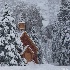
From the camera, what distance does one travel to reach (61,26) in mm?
44906

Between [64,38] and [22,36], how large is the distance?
7.17 metres

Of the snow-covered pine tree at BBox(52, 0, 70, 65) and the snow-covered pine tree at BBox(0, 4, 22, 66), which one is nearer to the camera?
the snow-covered pine tree at BBox(0, 4, 22, 66)

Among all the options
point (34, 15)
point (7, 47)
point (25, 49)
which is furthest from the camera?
point (34, 15)

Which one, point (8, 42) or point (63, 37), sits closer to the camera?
point (8, 42)

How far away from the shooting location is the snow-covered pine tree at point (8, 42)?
92.2ft

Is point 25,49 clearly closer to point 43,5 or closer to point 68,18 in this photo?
point 68,18

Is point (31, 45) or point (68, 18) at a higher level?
point (68, 18)

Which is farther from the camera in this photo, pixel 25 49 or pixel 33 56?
pixel 33 56

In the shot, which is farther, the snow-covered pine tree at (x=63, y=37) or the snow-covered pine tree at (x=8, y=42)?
the snow-covered pine tree at (x=63, y=37)

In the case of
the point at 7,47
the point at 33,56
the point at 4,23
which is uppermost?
the point at 4,23

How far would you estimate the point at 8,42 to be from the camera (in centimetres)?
2866

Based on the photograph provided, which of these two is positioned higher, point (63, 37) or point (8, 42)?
point (8, 42)

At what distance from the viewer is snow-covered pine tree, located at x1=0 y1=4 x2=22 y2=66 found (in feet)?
92.2

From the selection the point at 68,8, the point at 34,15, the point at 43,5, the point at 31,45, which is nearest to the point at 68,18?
the point at 68,8
